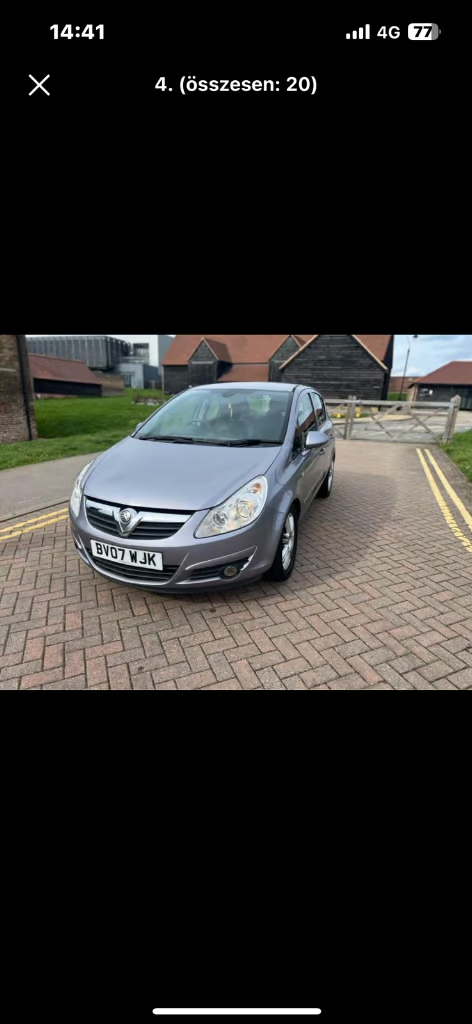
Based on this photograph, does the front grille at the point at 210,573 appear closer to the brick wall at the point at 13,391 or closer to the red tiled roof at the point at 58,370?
the brick wall at the point at 13,391

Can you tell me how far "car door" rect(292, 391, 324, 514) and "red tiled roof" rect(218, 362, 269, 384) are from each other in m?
36.2

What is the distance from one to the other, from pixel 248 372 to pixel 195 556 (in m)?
40.0

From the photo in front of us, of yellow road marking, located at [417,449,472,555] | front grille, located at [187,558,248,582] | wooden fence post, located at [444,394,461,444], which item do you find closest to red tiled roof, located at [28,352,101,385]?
wooden fence post, located at [444,394,461,444]

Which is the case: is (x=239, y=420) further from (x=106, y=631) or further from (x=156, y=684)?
(x=156, y=684)

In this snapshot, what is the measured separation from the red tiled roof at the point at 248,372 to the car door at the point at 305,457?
36197mm

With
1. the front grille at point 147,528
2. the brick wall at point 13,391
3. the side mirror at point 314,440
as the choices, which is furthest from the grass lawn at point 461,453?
the brick wall at point 13,391

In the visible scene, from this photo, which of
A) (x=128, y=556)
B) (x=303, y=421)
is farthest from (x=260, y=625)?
(x=303, y=421)

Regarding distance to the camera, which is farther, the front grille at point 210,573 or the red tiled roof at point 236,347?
the red tiled roof at point 236,347

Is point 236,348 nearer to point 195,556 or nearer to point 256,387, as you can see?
point 256,387

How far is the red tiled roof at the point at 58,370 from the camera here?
3847cm

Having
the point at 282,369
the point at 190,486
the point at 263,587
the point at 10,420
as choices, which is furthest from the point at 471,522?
the point at 282,369

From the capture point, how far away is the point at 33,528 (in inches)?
209

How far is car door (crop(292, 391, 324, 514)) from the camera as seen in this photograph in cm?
422

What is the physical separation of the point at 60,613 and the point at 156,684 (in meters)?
1.18
